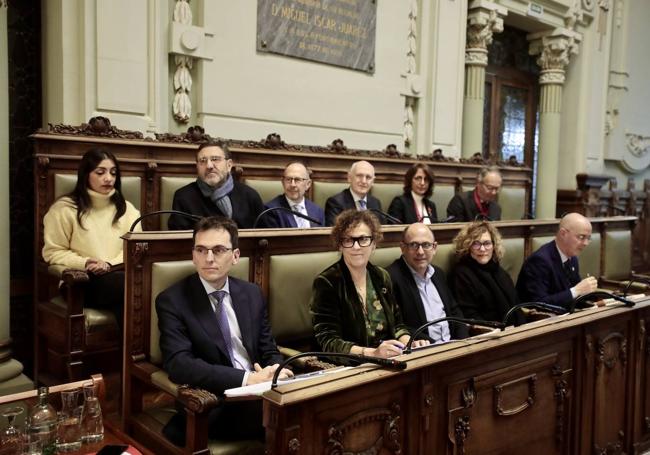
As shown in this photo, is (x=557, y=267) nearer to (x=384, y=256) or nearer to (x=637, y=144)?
(x=384, y=256)

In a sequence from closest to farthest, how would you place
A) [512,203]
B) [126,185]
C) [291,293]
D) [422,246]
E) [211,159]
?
[291,293]
[422,246]
[211,159]
[126,185]
[512,203]

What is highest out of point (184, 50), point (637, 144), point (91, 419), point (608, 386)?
point (184, 50)

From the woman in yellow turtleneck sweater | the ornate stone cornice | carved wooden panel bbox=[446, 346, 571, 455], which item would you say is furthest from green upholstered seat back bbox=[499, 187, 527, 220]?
the woman in yellow turtleneck sweater

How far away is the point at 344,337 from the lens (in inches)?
77.5

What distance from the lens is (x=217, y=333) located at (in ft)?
5.48

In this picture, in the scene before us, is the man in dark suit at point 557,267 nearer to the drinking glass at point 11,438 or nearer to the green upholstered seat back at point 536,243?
the green upholstered seat back at point 536,243

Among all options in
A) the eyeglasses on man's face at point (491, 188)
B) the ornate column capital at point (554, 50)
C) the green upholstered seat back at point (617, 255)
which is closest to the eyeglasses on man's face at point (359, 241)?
the eyeglasses on man's face at point (491, 188)

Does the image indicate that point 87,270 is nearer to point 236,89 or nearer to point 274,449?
point 274,449

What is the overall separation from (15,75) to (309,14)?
6.37 ft

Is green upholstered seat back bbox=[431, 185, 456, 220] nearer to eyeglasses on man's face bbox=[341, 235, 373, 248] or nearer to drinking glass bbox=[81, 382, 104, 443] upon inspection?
eyeglasses on man's face bbox=[341, 235, 373, 248]

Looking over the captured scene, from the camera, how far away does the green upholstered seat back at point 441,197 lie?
13.7 feet

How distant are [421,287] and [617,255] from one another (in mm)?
1858

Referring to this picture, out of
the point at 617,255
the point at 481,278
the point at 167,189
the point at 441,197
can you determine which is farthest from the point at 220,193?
the point at 617,255

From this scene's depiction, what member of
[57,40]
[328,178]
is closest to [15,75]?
[57,40]
